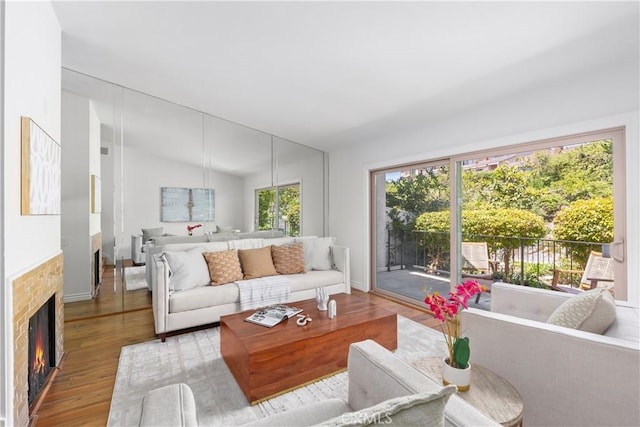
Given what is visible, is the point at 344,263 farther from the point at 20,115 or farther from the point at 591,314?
the point at 20,115

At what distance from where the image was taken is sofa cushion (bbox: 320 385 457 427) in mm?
598

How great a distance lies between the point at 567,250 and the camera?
2.73m

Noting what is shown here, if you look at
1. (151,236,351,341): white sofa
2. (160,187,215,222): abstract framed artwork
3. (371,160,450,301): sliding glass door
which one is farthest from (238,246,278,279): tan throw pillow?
(371,160,450,301): sliding glass door

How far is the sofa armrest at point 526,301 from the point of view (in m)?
2.06

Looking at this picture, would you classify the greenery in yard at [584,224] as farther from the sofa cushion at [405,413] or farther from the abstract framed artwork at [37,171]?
the abstract framed artwork at [37,171]

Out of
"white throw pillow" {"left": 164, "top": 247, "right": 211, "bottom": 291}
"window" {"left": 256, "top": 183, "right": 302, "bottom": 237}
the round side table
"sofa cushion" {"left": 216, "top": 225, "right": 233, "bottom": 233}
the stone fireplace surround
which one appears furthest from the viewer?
"window" {"left": 256, "top": 183, "right": 302, "bottom": 237}

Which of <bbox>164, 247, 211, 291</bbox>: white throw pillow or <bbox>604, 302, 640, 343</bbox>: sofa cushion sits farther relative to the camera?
<bbox>164, 247, 211, 291</bbox>: white throw pillow

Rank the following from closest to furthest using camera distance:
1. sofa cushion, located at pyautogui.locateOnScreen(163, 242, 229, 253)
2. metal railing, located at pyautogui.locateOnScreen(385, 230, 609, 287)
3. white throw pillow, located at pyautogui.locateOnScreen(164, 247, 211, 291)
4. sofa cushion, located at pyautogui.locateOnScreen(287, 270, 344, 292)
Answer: metal railing, located at pyautogui.locateOnScreen(385, 230, 609, 287) < white throw pillow, located at pyautogui.locateOnScreen(164, 247, 211, 291) < sofa cushion, located at pyautogui.locateOnScreen(163, 242, 229, 253) < sofa cushion, located at pyautogui.locateOnScreen(287, 270, 344, 292)

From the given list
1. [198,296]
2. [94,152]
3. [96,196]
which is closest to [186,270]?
[198,296]

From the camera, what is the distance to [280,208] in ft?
16.9

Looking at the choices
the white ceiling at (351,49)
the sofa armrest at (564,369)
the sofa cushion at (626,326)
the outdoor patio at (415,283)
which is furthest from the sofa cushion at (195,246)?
the sofa cushion at (626,326)

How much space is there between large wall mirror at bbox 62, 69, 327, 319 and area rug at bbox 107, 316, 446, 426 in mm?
1458

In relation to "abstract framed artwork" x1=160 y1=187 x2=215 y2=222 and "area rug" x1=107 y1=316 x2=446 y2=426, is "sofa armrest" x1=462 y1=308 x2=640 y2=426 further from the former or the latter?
"abstract framed artwork" x1=160 y1=187 x2=215 y2=222

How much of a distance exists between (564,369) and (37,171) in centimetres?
310
